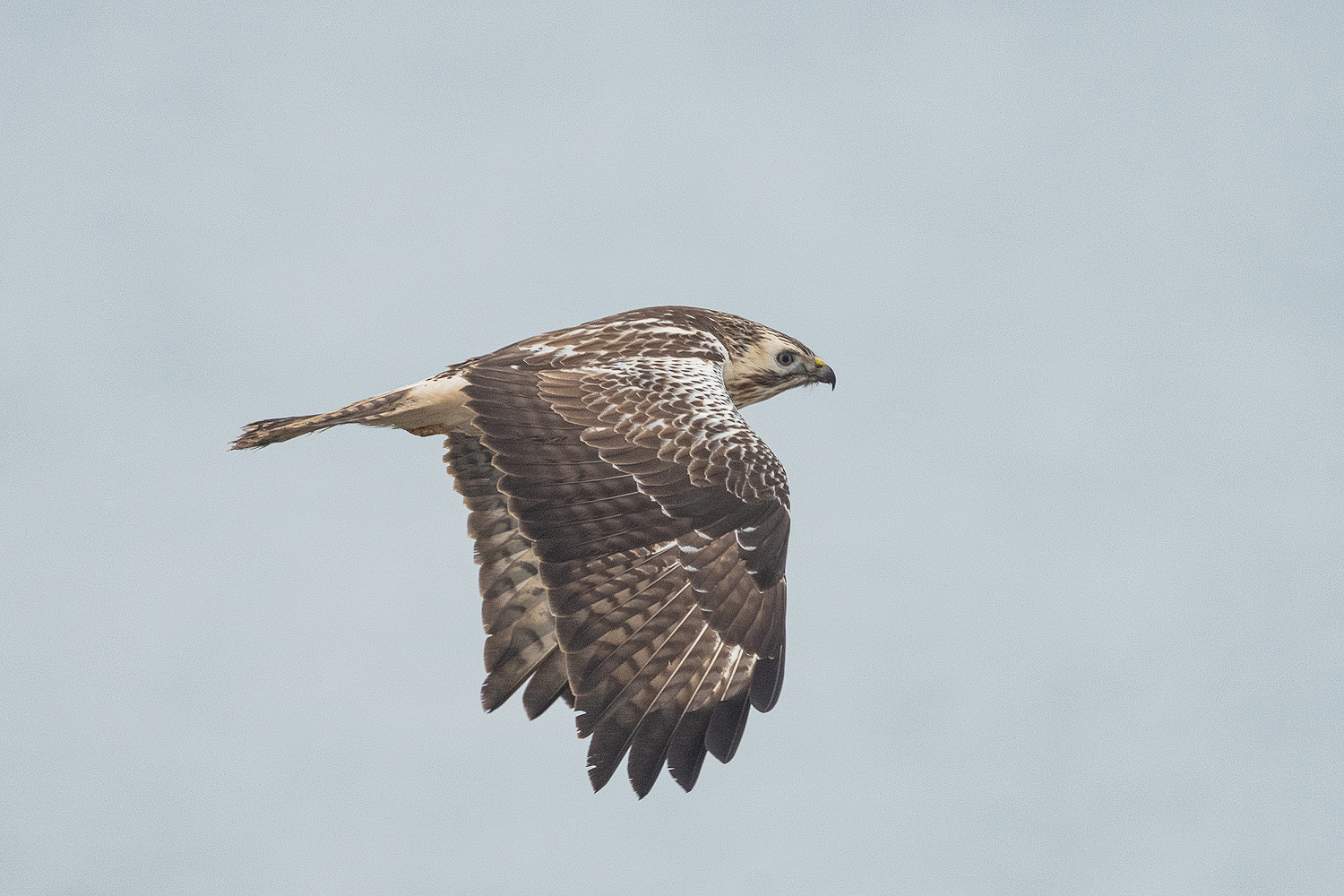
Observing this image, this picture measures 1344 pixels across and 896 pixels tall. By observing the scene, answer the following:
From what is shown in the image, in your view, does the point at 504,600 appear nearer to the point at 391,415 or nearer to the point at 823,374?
the point at 391,415

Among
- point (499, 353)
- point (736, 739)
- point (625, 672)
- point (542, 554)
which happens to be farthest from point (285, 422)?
point (736, 739)

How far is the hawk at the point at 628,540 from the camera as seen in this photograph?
23.3 ft

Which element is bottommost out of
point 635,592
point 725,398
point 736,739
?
point 736,739

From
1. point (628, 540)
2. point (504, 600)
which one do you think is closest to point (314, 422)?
point (504, 600)

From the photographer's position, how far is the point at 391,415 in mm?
8352

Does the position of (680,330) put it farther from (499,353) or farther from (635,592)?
(635,592)

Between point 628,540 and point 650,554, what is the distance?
0.20 m

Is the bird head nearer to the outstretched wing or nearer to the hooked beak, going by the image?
the hooked beak

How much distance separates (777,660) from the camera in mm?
7363

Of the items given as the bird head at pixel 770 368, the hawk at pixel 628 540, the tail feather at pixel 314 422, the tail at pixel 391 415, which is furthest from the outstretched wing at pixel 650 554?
the bird head at pixel 770 368

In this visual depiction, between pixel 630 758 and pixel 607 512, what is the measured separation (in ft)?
3.76

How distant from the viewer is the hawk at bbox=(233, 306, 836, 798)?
7.11m

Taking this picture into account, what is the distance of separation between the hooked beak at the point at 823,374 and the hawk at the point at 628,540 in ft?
5.65

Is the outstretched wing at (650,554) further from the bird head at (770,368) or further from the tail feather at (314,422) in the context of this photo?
the bird head at (770,368)
